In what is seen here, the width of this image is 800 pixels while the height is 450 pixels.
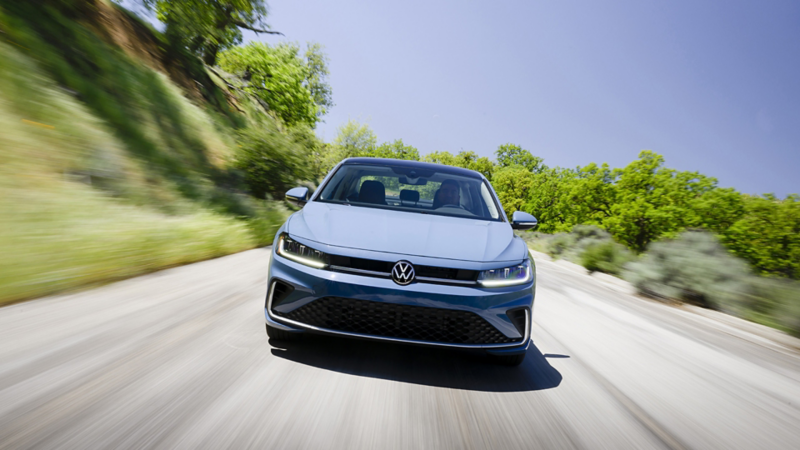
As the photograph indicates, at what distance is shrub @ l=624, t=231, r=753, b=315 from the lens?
639cm

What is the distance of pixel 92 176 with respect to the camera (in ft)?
24.4

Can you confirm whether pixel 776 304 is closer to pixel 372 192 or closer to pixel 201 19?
pixel 372 192

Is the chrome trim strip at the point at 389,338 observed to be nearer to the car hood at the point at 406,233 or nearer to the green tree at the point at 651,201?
the car hood at the point at 406,233

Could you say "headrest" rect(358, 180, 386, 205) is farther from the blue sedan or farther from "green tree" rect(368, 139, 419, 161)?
"green tree" rect(368, 139, 419, 161)

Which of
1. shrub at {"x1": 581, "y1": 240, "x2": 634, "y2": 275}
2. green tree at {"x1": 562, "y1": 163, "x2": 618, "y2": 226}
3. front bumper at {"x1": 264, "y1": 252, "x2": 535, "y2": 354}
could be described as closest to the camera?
front bumper at {"x1": 264, "y1": 252, "x2": 535, "y2": 354}

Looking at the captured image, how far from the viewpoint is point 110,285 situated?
4336mm

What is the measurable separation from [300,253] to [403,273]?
65 cm

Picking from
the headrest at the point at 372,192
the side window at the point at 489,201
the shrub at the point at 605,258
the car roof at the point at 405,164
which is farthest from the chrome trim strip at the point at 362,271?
the shrub at the point at 605,258

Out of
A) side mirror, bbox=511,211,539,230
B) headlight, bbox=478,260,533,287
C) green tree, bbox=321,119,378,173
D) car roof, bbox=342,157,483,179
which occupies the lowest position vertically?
headlight, bbox=478,260,533,287

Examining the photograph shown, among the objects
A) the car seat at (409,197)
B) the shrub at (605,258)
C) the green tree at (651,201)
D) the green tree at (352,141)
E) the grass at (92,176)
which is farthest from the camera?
the green tree at (352,141)

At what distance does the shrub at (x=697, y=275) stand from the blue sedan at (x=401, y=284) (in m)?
5.19

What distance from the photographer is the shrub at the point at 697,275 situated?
639cm

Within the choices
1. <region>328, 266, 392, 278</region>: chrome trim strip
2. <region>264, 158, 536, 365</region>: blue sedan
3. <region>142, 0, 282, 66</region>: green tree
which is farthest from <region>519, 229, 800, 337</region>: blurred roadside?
<region>142, 0, 282, 66</region>: green tree

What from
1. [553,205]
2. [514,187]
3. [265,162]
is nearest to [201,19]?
[265,162]
